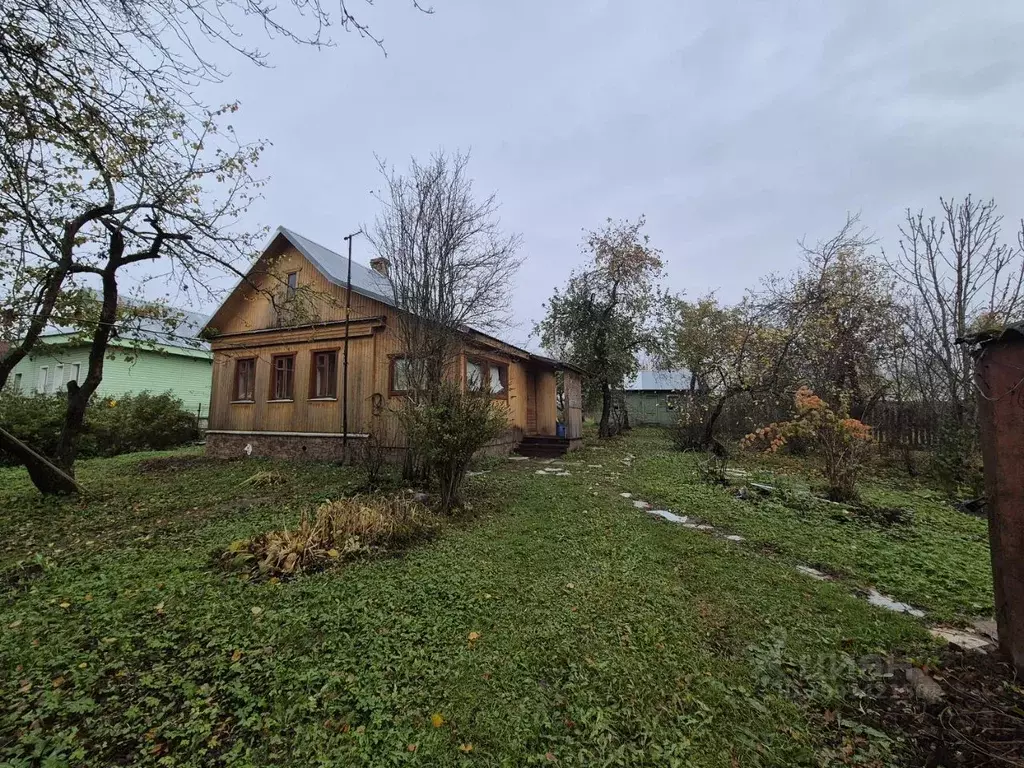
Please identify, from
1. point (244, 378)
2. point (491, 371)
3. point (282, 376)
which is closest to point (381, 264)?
point (491, 371)

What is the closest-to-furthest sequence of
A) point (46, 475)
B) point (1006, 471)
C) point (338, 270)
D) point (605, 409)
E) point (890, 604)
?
point (1006, 471)
point (890, 604)
point (46, 475)
point (338, 270)
point (605, 409)

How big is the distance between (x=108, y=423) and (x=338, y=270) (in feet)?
30.2

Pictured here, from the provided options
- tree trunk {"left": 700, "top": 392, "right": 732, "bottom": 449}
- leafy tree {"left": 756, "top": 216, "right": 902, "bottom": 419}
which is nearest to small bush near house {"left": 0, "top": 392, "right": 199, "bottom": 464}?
tree trunk {"left": 700, "top": 392, "right": 732, "bottom": 449}

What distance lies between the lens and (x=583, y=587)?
3.74 m

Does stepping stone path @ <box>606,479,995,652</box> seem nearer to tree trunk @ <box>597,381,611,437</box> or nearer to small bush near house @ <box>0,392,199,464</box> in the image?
tree trunk @ <box>597,381,611,437</box>

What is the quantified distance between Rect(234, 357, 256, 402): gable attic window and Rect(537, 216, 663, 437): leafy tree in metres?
11.2

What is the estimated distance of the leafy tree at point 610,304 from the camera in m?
17.2

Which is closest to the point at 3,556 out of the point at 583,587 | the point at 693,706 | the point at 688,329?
the point at 583,587

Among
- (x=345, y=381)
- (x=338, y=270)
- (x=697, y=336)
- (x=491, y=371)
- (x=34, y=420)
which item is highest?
(x=338, y=270)

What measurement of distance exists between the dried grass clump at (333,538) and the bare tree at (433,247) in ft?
12.0

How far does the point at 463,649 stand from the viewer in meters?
2.80

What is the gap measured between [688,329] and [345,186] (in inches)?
521

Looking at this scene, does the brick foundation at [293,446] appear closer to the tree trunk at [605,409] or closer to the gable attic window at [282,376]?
the gable attic window at [282,376]

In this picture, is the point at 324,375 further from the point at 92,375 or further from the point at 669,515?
the point at 669,515
